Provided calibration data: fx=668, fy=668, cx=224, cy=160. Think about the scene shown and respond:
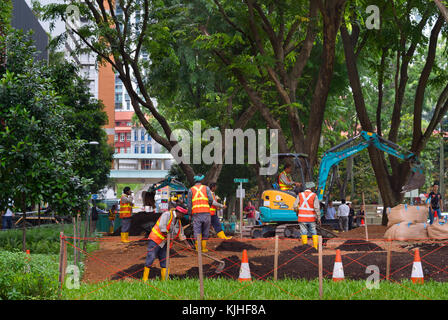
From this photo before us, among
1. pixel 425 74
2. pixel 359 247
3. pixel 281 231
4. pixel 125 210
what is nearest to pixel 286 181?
pixel 281 231

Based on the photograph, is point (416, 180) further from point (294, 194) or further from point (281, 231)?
point (281, 231)

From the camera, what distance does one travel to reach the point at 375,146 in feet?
79.9

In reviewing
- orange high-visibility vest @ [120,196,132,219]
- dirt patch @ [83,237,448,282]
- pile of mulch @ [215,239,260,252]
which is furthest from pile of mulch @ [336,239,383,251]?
orange high-visibility vest @ [120,196,132,219]

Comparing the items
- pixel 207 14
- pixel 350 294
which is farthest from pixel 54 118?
pixel 207 14

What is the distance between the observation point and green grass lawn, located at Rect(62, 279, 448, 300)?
392 inches

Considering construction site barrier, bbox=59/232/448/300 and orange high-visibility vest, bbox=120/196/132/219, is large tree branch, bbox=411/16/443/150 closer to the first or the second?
construction site barrier, bbox=59/232/448/300

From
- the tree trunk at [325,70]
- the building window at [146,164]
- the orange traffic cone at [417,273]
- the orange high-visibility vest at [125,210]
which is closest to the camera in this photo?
the orange traffic cone at [417,273]

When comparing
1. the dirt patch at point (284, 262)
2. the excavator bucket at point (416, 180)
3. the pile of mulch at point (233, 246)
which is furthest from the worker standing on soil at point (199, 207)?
the excavator bucket at point (416, 180)

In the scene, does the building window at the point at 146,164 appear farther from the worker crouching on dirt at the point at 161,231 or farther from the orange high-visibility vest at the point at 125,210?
the worker crouching on dirt at the point at 161,231

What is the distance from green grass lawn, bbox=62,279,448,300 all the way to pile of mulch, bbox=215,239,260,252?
6.06 metres

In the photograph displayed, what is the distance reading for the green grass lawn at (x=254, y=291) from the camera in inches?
392

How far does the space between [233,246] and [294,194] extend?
391 centimetres

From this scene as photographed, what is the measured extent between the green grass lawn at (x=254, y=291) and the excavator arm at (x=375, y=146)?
39.4ft
